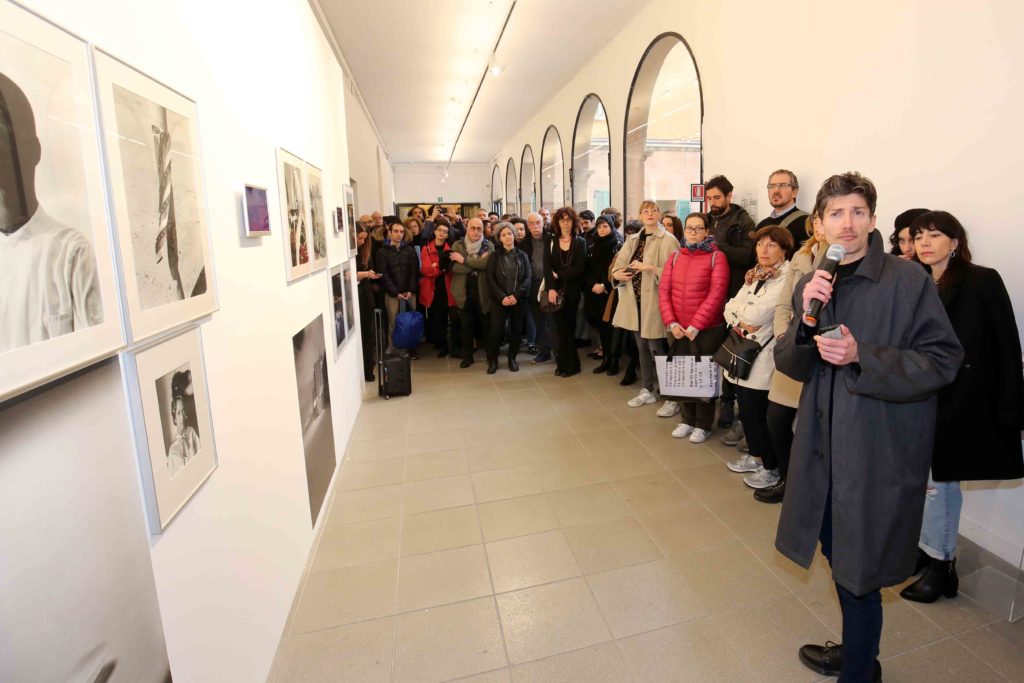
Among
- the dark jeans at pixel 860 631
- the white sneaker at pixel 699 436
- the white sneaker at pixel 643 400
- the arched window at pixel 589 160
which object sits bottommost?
the white sneaker at pixel 699 436

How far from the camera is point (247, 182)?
6.88 feet

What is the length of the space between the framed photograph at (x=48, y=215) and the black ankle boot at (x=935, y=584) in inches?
124

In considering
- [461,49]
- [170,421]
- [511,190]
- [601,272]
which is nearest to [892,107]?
[601,272]

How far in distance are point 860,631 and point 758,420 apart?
5.85 feet

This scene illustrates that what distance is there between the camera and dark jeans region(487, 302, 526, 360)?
6.21 metres

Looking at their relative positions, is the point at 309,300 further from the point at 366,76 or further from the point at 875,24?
the point at 366,76

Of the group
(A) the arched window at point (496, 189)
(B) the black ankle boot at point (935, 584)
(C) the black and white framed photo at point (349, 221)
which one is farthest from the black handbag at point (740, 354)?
(A) the arched window at point (496, 189)

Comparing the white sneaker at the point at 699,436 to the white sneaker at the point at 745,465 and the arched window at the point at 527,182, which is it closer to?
the white sneaker at the point at 745,465

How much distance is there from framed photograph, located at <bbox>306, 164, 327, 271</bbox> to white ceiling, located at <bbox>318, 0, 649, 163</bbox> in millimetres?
2904

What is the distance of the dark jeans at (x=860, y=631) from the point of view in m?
1.72

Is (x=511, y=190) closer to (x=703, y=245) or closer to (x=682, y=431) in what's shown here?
(x=703, y=245)

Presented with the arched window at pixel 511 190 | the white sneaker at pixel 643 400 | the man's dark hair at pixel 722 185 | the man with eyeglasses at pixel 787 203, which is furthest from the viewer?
the arched window at pixel 511 190

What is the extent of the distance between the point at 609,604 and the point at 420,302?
517 cm

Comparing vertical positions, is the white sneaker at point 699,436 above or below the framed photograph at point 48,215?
below
